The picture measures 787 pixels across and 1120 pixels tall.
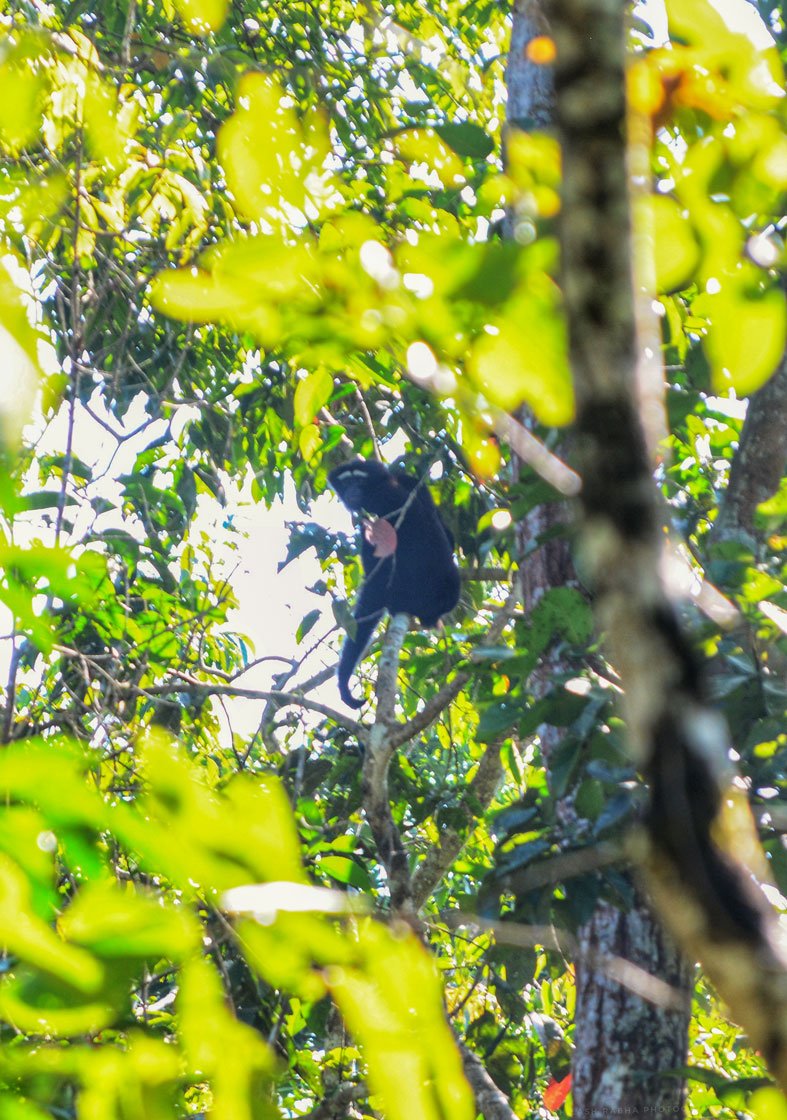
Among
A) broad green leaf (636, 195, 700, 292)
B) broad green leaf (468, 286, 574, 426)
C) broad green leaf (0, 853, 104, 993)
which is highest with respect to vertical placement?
broad green leaf (636, 195, 700, 292)

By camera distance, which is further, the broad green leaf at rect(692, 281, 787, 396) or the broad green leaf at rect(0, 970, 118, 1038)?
the broad green leaf at rect(692, 281, 787, 396)

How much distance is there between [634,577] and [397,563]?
5665mm

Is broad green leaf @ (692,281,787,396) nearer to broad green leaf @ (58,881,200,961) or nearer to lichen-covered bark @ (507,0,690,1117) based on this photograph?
broad green leaf @ (58,881,200,961)

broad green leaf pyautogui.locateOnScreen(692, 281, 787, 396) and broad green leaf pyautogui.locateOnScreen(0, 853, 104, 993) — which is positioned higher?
broad green leaf pyautogui.locateOnScreen(692, 281, 787, 396)

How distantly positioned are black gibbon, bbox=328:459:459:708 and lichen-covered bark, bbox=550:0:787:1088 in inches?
190

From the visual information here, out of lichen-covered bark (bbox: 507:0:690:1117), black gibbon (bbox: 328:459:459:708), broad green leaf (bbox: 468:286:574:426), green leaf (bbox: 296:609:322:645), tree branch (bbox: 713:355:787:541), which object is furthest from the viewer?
black gibbon (bbox: 328:459:459:708)

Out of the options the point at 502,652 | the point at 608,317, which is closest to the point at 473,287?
the point at 608,317

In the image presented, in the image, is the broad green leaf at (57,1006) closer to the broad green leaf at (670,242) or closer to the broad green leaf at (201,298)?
the broad green leaf at (201,298)

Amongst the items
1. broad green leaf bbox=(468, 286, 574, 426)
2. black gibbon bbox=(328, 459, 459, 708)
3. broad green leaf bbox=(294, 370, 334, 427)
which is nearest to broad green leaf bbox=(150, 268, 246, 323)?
broad green leaf bbox=(468, 286, 574, 426)

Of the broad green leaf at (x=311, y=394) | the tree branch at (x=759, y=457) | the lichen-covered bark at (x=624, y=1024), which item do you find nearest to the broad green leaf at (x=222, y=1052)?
the broad green leaf at (x=311, y=394)

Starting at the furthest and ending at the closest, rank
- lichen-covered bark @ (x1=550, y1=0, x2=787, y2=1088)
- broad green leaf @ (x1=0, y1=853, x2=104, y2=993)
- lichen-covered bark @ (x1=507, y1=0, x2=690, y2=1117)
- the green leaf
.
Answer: the green leaf
lichen-covered bark @ (x1=507, y1=0, x2=690, y2=1117)
broad green leaf @ (x1=0, y1=853, x2=104, y2=993)
lichen-covered bark @ (x1=550, y1=0, x2=787, y2=1088)

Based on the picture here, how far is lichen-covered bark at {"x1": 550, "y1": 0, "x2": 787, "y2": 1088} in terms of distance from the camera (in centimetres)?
48

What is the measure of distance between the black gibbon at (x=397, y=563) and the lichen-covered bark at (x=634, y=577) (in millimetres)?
4829

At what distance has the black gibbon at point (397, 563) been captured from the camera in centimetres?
591
